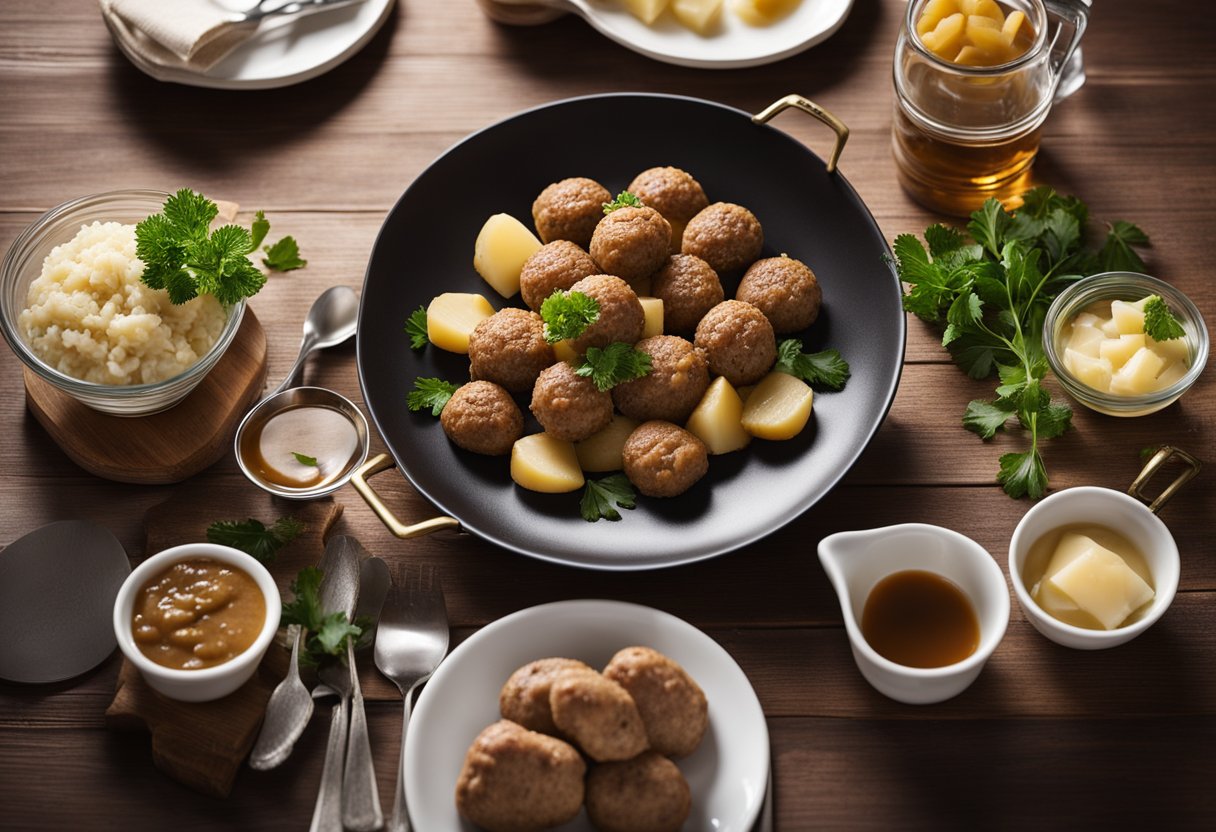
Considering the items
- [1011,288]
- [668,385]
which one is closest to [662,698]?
[668,385]

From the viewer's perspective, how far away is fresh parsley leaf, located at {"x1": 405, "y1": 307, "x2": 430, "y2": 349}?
3.35 metres

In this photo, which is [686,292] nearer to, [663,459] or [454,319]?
[663,459]

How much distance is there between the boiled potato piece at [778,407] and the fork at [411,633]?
3.35ft

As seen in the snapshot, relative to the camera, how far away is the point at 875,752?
113 inches

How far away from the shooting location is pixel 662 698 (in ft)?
8.54

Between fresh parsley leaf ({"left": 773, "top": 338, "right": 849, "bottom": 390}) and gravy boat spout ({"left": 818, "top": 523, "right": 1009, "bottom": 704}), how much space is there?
551 millimetres

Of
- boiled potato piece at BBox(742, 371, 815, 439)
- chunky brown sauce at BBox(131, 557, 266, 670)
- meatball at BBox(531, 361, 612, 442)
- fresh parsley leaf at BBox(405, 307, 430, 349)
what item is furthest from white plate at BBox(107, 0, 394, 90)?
boiled potato piece at BBox(742, 371, 815, 439)

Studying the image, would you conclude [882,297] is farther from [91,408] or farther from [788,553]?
[91,408]

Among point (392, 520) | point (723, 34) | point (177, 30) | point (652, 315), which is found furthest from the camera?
point (723, 34)

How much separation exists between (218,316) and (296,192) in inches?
31.2

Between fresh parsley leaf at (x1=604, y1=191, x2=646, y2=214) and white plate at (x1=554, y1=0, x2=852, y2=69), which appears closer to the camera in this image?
fresh parsley leaf at (x1=604, y1=191, x2=646, y2=214)

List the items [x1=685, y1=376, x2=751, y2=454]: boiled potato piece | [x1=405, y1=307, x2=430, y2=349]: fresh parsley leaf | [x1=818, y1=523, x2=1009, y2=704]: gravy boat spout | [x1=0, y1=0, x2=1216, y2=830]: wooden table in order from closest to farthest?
1. [x1=818, y1=523, x2=1009, y2=704]: gravy boat spout
2. [x1=0, y1=0, x2=1216, y2=830]: wooden table
3. [x1=685, y1=376, x2=751, y2=454]: boiled potato piece
4. [x1=405, y1=307, x2=430, y2=349]: fresh parsley leaf

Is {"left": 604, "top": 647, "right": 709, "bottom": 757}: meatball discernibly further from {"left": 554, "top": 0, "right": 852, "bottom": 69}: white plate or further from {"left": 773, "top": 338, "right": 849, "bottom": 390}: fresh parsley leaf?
{"left": 554, "top": 0, "right": 852, "bottom": 69}: white plate

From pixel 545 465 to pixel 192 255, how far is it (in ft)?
3.92
